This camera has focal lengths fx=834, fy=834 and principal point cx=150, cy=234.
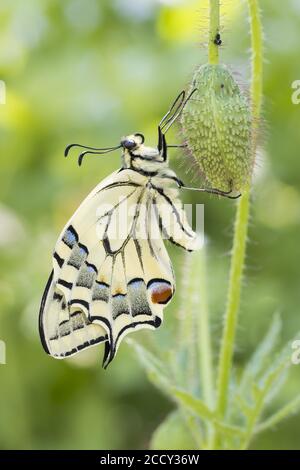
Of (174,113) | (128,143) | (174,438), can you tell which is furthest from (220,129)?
(174,438)

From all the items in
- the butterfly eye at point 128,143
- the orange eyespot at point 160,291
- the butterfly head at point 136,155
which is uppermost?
the butterfly eye at point 128,143

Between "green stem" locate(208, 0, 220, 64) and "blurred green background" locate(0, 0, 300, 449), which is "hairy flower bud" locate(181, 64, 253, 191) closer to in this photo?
"green stem" locate(208, 0, 220, 64)

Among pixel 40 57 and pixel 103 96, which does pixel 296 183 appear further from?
pixel 40 57

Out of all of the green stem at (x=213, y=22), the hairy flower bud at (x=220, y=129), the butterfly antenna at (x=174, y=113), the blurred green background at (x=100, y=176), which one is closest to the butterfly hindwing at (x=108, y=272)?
the butterfly antenna at (x=174, y=113)

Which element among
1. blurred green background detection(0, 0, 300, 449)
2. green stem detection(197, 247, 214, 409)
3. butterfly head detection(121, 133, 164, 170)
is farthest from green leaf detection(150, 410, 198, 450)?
blurred green background detection(0, 0, 300, 449)

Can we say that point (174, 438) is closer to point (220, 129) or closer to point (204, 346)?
point (204, 346)

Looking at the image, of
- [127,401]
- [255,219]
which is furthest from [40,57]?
[127,401]

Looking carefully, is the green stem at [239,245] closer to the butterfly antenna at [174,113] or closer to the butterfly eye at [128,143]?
the butterfly antenna at [174,113]
